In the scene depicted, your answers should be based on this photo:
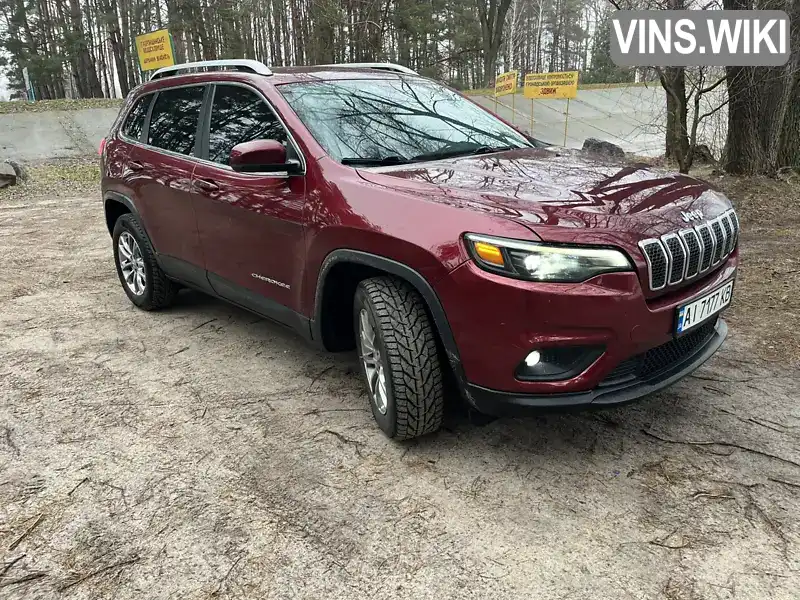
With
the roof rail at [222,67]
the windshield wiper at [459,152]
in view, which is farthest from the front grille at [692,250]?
the roof rail at [222,67]

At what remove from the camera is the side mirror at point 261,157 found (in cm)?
302

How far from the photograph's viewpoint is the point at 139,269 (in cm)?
493

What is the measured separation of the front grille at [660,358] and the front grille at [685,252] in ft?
0.87

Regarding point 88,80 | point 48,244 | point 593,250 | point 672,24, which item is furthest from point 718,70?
point 88,80

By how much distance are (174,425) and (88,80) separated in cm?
3321

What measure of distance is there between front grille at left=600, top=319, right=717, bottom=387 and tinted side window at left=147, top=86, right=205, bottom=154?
2897 millimetres

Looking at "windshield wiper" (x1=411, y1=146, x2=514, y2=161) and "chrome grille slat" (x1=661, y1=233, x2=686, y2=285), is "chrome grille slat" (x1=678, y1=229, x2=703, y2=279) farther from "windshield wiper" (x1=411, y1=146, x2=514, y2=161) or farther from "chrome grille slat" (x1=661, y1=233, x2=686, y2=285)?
"windshield wiper" (x1=411, y1=146, x2=514, y2=161)

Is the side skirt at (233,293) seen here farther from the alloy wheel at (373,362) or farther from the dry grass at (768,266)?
the dry grass at (768,266)

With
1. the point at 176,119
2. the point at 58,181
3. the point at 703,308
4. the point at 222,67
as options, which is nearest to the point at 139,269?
the point at 176,119

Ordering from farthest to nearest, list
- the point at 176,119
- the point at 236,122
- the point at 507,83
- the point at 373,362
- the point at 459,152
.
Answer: the point at 507,83
the point at 176,119
the point at 236,122
the point at 459,152
the point at 373,362

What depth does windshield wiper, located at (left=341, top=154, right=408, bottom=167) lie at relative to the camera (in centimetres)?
304

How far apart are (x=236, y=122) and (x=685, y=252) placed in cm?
251

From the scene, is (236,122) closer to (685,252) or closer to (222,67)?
(222,67)

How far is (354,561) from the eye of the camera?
7.32 feet
